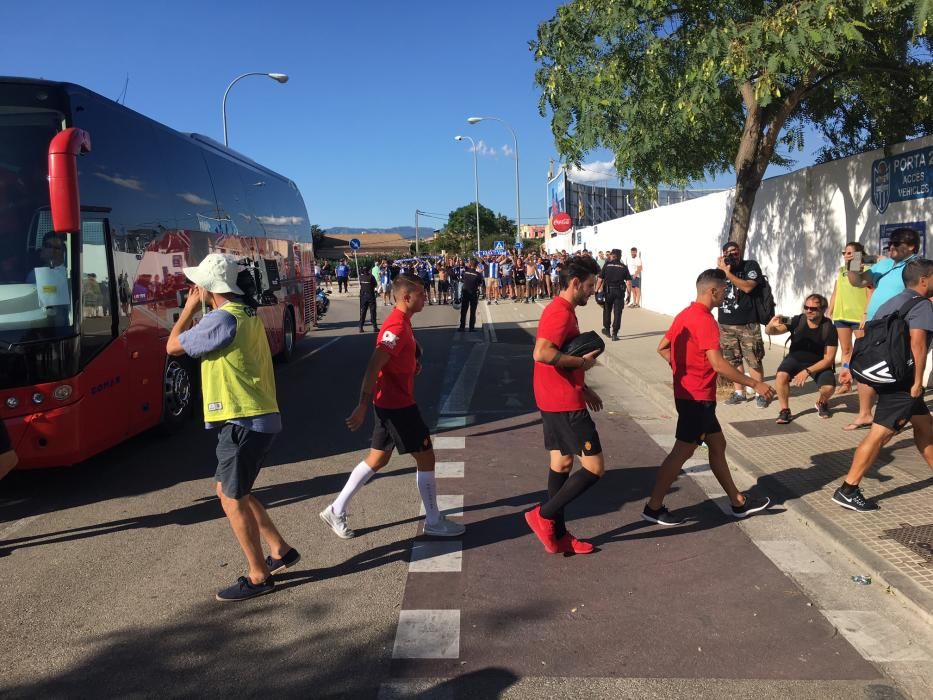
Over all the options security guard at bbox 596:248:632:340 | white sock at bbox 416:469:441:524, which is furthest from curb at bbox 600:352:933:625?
security guard at bbox 596:248:632:340

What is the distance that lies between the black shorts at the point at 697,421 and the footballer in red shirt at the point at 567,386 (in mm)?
798

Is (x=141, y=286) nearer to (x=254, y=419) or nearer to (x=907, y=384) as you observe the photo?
(x=254, y=419)

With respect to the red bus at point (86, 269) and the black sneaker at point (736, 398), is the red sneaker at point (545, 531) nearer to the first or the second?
the red bus at point (86, 269)

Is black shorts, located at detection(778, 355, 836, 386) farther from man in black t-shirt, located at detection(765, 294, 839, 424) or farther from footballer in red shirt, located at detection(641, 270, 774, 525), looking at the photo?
footballer in red shirt, located at detection(641, 270, 774, 525)

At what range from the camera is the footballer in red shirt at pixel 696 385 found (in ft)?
15.3

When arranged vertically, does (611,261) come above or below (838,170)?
below

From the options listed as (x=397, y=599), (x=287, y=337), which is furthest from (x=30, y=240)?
(x=287, y=337)

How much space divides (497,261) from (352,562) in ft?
79.0

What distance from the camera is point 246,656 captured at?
3.43 m

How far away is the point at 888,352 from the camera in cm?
475

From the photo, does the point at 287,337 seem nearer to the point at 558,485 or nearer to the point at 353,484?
the point at 353,484

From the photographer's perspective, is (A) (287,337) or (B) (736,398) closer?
(B) (736,398)

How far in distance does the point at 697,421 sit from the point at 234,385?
9.54ft

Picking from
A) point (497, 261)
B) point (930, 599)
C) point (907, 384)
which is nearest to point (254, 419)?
point (930, 599)
